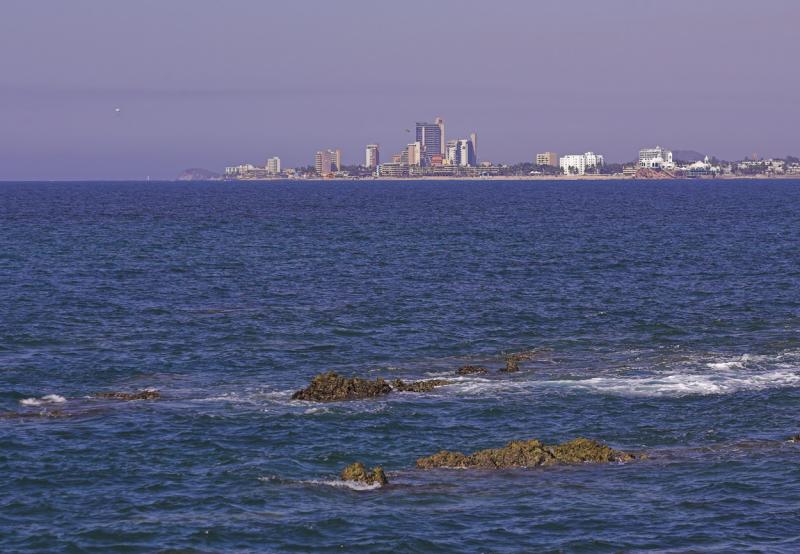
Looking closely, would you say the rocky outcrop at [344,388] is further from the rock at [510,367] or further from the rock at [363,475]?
the rock at [363,475]

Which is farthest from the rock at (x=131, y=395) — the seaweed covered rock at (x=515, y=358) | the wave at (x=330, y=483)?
the seaweed covered rock at (x=515, y=358)

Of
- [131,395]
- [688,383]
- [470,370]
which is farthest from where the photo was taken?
[470,370]

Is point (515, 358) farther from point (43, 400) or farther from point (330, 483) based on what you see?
point (43, 400)

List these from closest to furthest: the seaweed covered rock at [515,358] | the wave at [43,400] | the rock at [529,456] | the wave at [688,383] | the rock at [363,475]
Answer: the rock at [363,475]
the rock at [529,456]
the wave at [43,400]
the wave at [688,383]
the seaweed covered rock at [515,358]

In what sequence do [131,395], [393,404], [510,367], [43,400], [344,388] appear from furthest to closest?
1. [510,367]
2. [131,395]
3. [344,388]
4. [43,400]
5. [393,404]

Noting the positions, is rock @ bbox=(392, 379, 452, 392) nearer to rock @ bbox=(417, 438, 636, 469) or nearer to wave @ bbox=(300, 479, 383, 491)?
rock @ bbox=(417, 438, 636, 469)

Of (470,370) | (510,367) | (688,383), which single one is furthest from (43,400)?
(688,383)

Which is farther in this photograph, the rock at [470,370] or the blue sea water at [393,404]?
the rock at [470,370]

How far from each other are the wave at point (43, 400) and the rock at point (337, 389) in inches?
411

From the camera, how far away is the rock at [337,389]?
163 feet

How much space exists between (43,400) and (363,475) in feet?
60.9

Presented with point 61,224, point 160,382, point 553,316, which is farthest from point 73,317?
point 61,224

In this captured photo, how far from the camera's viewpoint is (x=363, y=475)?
125 ft

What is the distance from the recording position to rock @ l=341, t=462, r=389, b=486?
37719 mm
